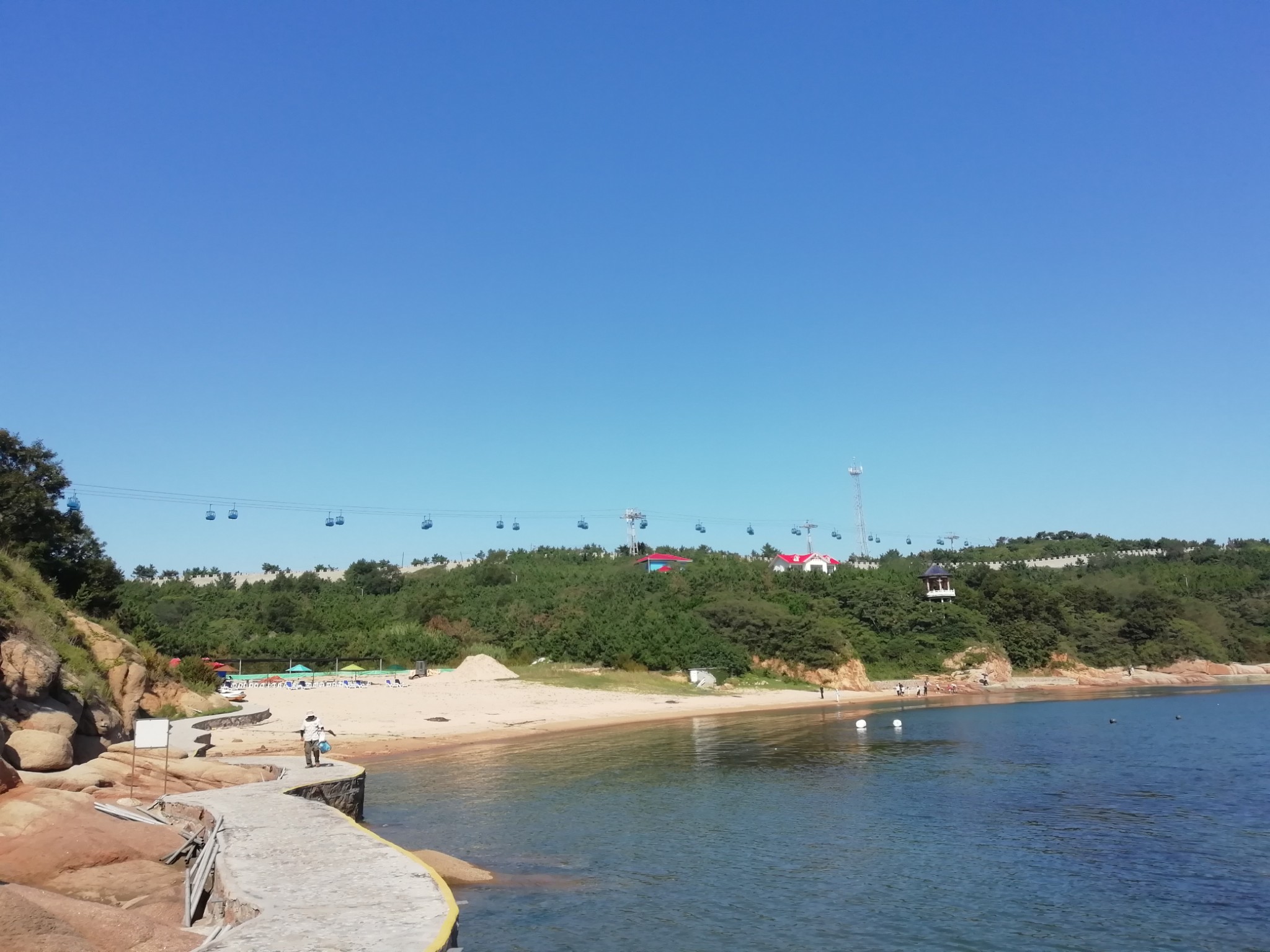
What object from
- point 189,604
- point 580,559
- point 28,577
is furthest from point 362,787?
point 580,559

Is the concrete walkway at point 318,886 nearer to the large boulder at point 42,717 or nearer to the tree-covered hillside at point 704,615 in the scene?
the large boulder at point 42,717

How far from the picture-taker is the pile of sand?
62156 millimetres

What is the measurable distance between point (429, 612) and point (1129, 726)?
59825 mm

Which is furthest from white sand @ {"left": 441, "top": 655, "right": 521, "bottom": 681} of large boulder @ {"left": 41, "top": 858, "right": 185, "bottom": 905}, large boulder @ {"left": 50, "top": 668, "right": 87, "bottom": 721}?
large boulder @ {"left": 41, "top": 858, "right": 185, "bottom": 905}

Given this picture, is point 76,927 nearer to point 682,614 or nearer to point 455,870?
point 455,870

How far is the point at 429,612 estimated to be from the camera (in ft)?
277

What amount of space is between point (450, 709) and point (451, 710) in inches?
5.5

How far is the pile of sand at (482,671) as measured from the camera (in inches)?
2447

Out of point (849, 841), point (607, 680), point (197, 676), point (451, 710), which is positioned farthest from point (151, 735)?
point (607, 680)

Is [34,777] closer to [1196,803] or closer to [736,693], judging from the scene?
[1196,803]

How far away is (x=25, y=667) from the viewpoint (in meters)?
21.7

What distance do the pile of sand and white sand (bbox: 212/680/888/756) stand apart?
1.17 m

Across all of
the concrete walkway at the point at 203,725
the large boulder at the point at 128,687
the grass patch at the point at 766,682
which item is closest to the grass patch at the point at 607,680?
the grass patch at the point at 766,682

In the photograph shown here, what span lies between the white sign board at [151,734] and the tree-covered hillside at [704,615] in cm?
3502
